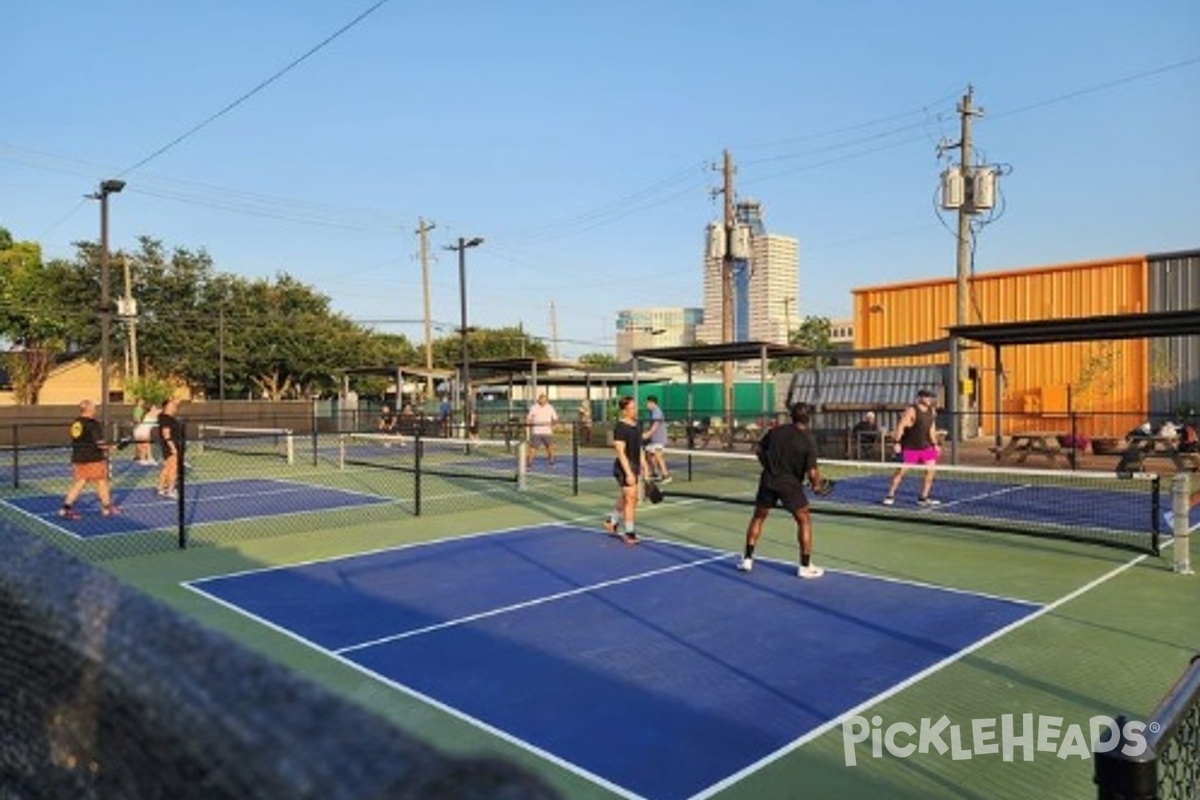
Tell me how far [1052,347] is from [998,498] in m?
21.5

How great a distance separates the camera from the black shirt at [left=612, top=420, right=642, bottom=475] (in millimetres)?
12820

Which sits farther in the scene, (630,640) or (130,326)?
(130,326)

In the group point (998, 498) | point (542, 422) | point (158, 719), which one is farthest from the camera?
point (542, 422)

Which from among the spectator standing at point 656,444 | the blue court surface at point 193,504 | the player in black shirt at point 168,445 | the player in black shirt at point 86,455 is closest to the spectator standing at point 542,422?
the spectator standing at point 656,444

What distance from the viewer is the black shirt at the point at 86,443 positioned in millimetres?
14617

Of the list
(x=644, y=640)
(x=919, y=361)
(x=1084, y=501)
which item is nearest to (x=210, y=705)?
(x=644, y=640)

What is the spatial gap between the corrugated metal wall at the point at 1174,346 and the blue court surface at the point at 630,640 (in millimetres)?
28132

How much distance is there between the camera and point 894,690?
6531 mm

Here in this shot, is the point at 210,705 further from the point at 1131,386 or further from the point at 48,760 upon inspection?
the point at 1131,386

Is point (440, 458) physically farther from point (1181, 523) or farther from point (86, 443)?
point (1181, 523)

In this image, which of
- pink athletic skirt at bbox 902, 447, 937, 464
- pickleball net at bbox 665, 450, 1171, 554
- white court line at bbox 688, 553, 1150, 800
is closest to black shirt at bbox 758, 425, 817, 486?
pickleball net at bbox 665, 450, 1171, 554

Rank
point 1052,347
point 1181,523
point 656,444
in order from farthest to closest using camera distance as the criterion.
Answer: point 1052,347 → point 656,444 → point 1181,523

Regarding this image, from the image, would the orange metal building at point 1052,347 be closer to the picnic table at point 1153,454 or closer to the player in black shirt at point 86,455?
the picnic table at point 1153,454

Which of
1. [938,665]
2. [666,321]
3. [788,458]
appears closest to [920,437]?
[788,458]
